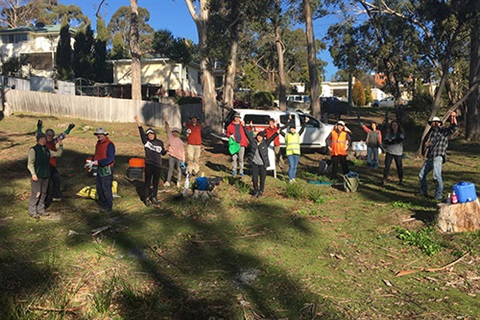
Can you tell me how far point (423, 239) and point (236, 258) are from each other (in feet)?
9.85

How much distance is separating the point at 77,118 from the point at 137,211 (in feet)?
62.8

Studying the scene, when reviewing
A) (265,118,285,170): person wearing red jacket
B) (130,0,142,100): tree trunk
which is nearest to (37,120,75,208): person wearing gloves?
(265,118,285,170): person wearing red jacket

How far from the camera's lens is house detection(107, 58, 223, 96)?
38281mm

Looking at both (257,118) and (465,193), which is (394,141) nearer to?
(465,193)

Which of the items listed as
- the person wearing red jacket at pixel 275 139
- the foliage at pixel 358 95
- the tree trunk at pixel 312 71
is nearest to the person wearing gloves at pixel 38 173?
the person wearing red jacket at pixel 275 139

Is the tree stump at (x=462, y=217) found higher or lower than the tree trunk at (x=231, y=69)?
lower

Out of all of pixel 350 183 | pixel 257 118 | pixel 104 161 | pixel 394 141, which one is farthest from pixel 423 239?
pixel 257 118

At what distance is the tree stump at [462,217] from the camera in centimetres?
700

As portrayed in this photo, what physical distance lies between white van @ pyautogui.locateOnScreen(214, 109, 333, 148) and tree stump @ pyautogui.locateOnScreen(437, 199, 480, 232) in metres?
8.54

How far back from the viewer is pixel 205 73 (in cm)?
2042

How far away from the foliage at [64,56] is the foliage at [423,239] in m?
37.5

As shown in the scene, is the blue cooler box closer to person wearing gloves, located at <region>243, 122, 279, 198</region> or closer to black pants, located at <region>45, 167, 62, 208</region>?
person wearing gloves, located at <region>243, 122, 279, 198</region>

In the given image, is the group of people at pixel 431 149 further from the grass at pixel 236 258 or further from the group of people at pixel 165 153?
the grass at pixel 236 258

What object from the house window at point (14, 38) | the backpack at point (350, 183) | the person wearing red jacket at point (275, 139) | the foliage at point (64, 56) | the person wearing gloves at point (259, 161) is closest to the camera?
the person wearing gloves at point (259, 161)
